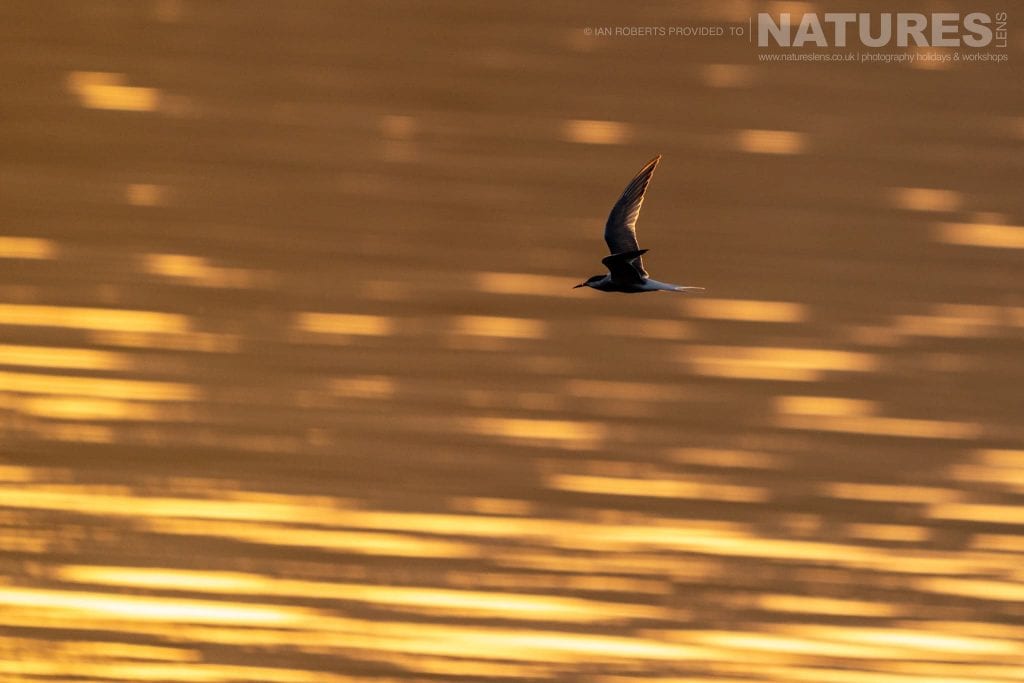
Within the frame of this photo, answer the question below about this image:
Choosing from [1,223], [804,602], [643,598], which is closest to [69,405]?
[1,223]

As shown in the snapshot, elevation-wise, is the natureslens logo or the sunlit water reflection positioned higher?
the natureslens logo

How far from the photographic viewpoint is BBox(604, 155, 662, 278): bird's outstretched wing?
83.0 inches

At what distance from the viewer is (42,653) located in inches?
93.7

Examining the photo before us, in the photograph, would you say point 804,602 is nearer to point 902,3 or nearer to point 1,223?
point 902,3

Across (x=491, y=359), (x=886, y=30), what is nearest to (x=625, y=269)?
(x=491, y=359)

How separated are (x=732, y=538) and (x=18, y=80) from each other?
79.9 inches

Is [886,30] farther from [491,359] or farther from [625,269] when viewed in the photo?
[491,359]

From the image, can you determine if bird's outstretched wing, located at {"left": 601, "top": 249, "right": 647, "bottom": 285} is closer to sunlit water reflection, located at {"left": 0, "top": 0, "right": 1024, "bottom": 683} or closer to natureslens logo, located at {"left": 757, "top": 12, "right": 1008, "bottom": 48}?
sunlit water reflection, located at {"left": 0, "top": 0, "right": 1024, "bottom": 683}

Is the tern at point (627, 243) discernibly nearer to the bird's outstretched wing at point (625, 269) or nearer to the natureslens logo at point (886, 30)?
the bird's outstretched wing at point (625, 269)

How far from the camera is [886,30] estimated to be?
2.11 metres

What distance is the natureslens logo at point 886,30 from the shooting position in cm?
211

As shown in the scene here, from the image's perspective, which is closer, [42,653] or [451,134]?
[451,134]

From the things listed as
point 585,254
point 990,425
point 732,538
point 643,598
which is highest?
point 585,254

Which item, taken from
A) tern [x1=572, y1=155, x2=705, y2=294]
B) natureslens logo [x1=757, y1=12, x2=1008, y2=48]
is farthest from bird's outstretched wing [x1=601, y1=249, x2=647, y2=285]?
natureslens logo [x1=757, y1=12, x2=1008, y2=48]
